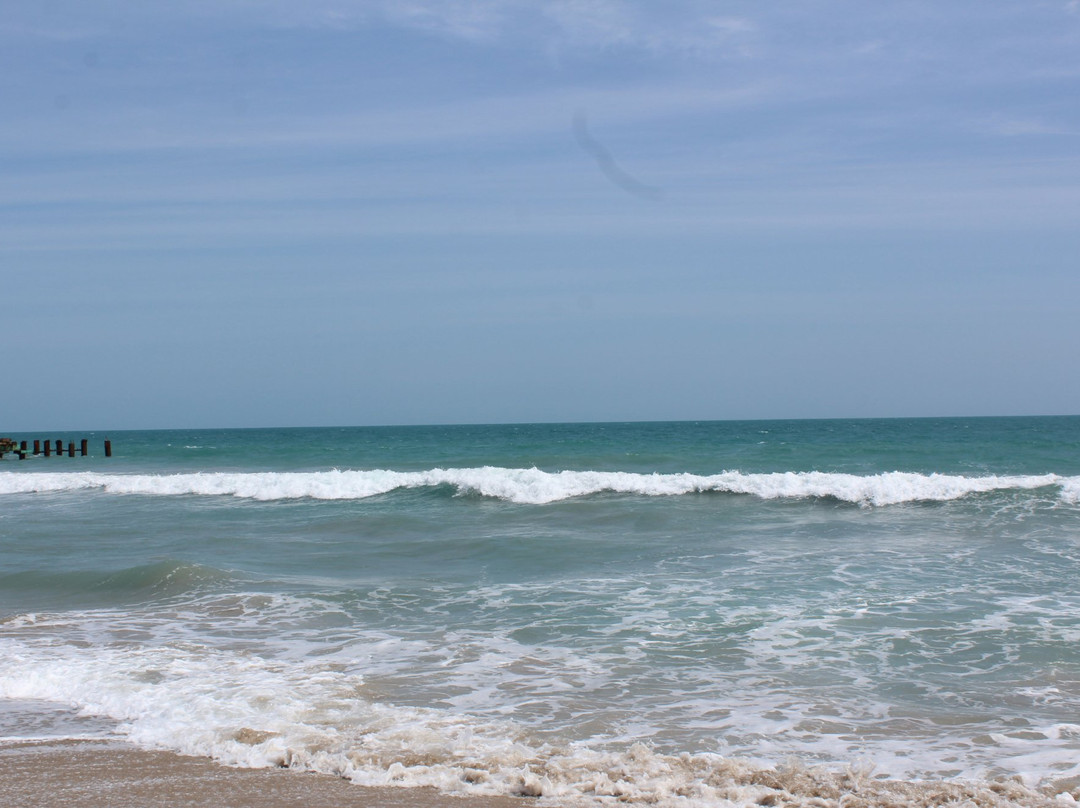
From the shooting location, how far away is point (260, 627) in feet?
30.5

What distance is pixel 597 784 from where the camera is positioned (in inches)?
200

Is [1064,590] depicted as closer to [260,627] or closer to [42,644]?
[260,627]

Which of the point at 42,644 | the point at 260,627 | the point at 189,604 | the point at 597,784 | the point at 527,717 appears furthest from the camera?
the point at 189,604

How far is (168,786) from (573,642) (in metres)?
4.09

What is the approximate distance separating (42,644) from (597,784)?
6016 mm

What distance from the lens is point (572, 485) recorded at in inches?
866

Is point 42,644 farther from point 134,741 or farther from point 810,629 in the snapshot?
point 810,629

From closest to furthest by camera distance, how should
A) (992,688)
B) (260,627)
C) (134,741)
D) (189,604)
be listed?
1. (134,741)
2. (992,688)
3. (260,627)
4. (189,604)

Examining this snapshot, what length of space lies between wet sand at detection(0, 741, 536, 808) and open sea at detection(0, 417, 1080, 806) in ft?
Answer: 0.57

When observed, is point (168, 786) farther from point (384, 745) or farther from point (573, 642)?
point (573, 642)

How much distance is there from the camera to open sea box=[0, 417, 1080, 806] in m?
5.65

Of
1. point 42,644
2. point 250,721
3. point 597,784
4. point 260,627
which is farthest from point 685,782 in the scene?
point 42,644

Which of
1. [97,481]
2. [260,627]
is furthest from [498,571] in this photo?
[97,481]

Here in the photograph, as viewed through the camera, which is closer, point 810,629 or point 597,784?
point 597,784
